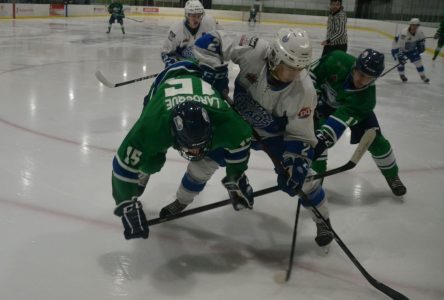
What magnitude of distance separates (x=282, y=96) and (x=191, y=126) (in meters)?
0.64

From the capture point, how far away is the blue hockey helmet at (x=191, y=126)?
151 centimetres

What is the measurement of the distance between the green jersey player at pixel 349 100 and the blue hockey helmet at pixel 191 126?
38.5 inches

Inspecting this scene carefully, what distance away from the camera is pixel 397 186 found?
2.83 meters

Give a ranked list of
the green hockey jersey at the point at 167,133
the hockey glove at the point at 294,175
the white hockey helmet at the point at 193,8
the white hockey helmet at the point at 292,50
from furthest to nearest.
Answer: the white hockey helmet at the point at 193,8 → the hockey glove at the point at 294,175 → the white hockey helmet at the point at 292,50 → the green hockey jersey at the point at 167,133

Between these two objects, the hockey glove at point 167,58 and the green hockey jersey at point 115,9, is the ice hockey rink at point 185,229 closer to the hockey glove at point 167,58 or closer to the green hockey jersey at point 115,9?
the hockey glove at point 167,58

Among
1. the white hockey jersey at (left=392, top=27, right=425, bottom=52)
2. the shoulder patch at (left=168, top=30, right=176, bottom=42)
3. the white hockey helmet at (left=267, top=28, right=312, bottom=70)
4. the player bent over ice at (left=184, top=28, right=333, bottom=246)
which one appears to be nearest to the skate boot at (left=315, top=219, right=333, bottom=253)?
the player bent over ice at (left=184, top=28, right=333, bottom=246)

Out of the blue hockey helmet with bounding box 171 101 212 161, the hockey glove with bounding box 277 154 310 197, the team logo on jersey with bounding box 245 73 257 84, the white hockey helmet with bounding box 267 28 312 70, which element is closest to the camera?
the blue hockey helmet with bounding box 171 101 212 161

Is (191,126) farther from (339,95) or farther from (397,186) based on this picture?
(397,186)

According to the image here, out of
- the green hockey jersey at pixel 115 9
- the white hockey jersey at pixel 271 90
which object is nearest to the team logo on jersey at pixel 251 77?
the white hockey jersey at pixel 271 90

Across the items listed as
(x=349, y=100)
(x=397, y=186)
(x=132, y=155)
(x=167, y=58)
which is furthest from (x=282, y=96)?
(x=167, y=58)

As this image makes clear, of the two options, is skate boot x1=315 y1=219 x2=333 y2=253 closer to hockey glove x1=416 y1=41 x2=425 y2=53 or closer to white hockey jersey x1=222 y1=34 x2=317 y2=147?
white hockey jersey x1=222 y1=34 x2=317 y2=147

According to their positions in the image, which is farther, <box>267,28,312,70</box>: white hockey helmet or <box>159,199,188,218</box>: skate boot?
<box>159,199,188,218</box>: skate boot

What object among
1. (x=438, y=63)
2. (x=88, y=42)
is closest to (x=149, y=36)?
(x=88, y=42)

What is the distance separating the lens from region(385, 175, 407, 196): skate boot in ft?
9.25
